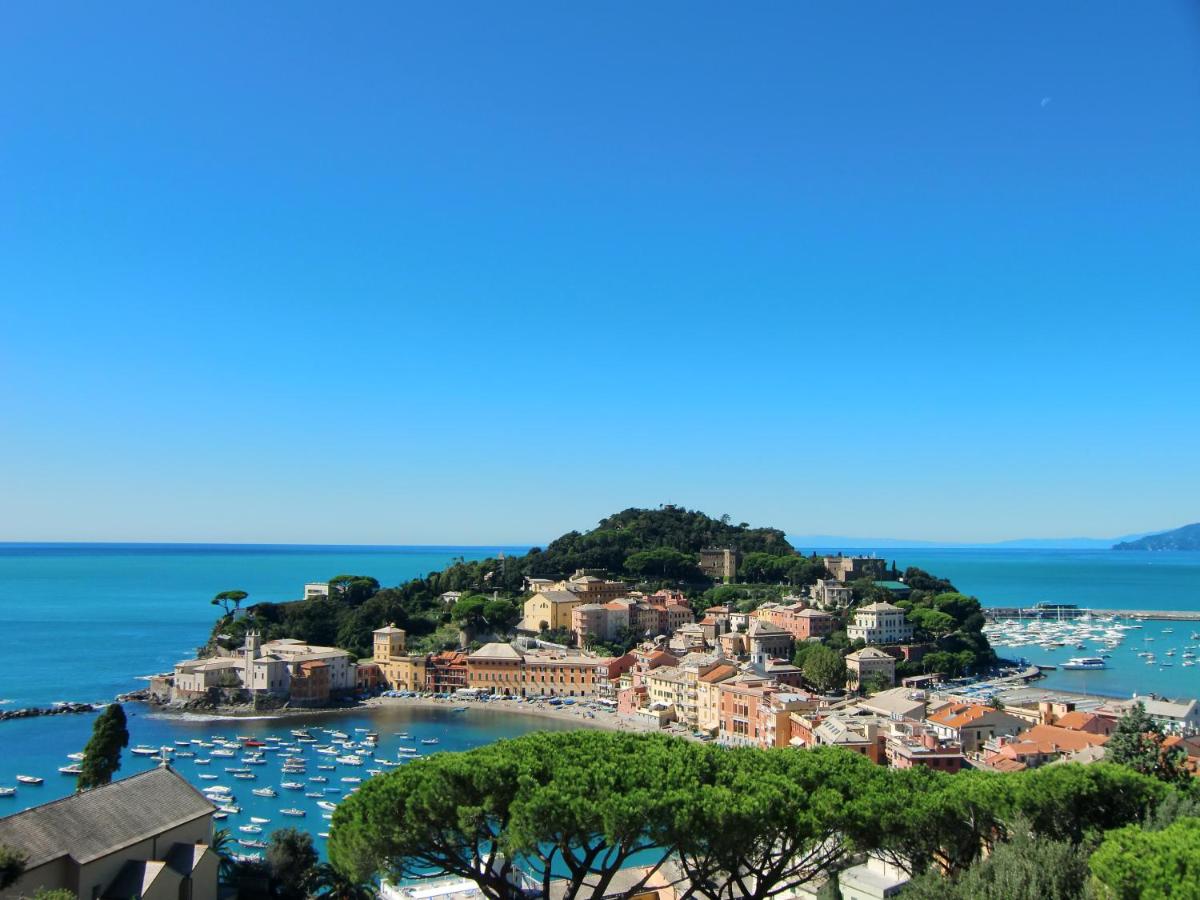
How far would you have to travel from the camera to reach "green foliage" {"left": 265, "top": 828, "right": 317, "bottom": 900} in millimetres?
16609

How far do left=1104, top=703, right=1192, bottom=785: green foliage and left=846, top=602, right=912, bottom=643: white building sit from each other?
100ft

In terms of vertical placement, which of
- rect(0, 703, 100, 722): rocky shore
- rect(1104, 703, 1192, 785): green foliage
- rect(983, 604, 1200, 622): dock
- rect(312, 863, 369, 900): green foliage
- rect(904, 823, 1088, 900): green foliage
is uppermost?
rect(904, 823, 1088, 900): green foliage

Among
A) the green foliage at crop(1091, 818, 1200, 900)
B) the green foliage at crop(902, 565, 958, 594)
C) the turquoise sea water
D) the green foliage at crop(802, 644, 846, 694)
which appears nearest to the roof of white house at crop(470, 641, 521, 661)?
the green foliage at crop(802, 644, 846, 694)

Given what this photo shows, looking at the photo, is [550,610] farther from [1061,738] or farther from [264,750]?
[1061,738]

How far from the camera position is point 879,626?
165 feet

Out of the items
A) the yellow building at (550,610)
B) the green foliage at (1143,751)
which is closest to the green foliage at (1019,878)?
the green foliage at (1143,751)

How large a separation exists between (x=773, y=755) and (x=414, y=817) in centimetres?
575

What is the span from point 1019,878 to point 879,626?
140ft

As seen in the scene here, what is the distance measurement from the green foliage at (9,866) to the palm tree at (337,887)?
4.92m

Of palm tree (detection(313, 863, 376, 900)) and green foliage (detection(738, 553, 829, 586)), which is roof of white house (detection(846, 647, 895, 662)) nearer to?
green foliage (detection(738, 553, 829, 586))

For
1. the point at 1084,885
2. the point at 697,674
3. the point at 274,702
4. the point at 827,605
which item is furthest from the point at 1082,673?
the point at 1084,885

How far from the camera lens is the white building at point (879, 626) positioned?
50.3m

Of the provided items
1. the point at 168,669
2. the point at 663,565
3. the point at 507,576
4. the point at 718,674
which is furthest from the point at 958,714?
the point at 168,669

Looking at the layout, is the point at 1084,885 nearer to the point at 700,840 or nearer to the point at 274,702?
the point at 700,840
